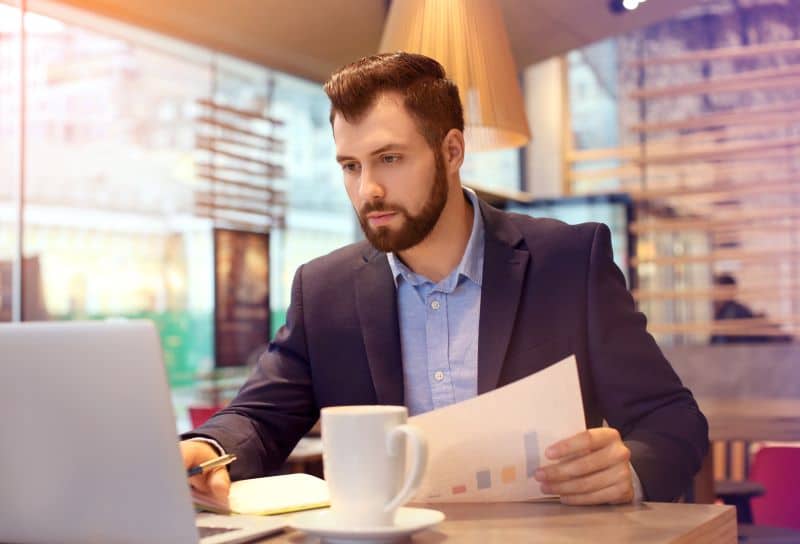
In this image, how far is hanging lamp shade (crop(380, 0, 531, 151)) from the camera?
11.0 feet

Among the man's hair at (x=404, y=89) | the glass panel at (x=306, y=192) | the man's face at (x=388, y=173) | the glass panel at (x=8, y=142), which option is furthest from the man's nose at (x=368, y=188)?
the glass panel at (x=306, y=192)

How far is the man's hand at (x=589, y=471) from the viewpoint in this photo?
131cm

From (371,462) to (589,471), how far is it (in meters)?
0.39

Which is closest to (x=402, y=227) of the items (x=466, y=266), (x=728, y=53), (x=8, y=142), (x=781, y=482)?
(x=466, y=266)

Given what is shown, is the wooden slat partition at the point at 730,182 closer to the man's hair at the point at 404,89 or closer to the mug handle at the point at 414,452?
the man's hair at the point at 404,89

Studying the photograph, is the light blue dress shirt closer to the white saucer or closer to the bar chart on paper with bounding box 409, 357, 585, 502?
the bar chart on paper with bounding box 409, 357, 585, 502

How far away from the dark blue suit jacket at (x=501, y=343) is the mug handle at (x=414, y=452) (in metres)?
0.65

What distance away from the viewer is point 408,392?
1935mm

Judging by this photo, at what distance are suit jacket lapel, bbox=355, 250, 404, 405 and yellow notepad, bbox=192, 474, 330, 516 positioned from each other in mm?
414

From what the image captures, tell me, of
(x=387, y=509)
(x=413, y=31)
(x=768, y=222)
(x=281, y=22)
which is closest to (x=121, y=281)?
(x=281, y=22)

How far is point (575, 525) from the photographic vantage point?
1.22 metres

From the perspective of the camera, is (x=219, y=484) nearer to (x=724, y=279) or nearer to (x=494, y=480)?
(x=494, y=480)

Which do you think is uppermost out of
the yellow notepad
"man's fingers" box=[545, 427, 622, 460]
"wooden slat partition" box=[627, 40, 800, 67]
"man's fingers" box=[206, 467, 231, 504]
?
"wooden slat partition" box=[627, 40, 800, 67]

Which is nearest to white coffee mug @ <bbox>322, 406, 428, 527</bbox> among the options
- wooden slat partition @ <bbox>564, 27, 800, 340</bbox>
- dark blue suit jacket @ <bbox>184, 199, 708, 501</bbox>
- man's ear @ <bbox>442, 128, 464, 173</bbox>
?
dark blue suit jacket @ <bbox>184, 199, 708, 501</bbox>
